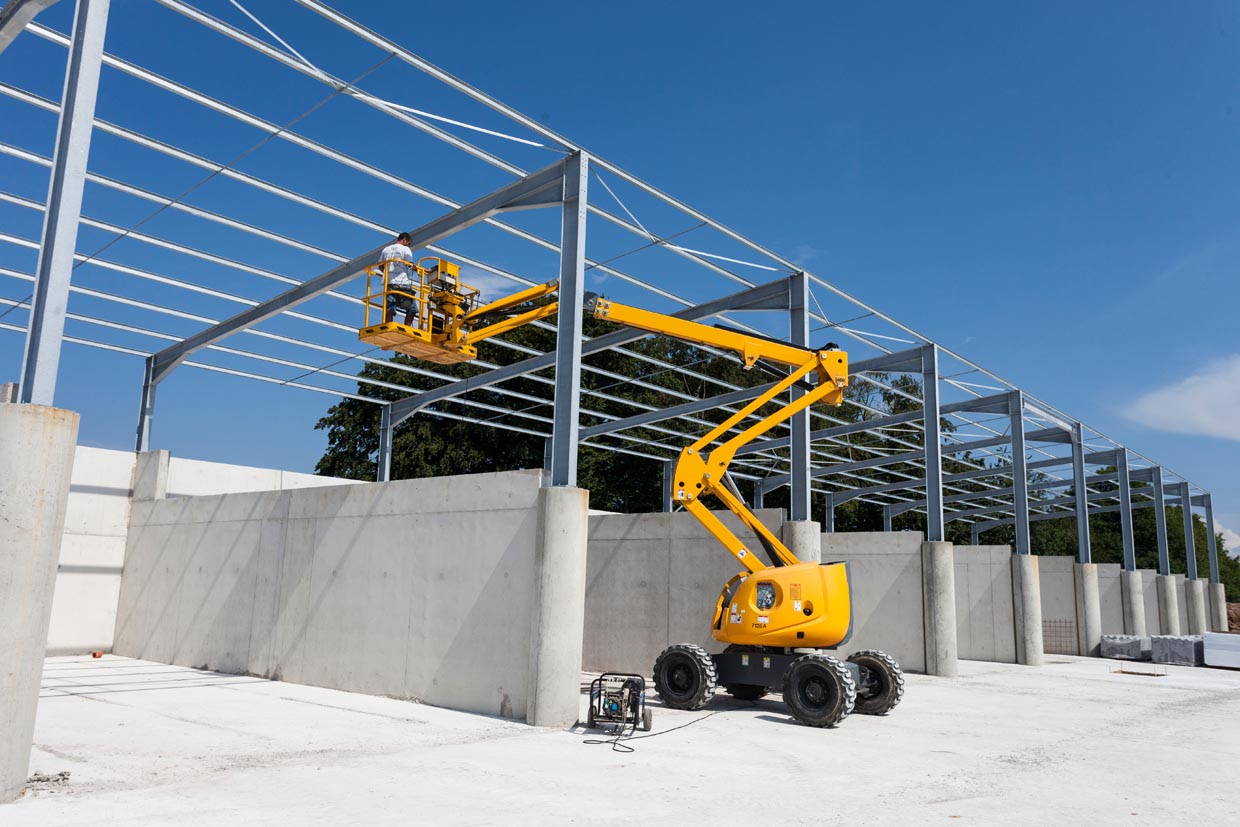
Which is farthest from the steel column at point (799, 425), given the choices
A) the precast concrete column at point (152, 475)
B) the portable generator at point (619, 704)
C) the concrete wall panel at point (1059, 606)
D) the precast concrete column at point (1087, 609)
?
the concrete wall panel at point (1059, 606)

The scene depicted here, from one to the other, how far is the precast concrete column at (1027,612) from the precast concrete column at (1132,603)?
9.78 m

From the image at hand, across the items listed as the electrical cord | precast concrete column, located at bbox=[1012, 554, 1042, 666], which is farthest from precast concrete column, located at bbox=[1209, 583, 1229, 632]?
the electrical cord

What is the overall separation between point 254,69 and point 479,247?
5.76m

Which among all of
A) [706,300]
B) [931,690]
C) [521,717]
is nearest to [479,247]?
[706,300]

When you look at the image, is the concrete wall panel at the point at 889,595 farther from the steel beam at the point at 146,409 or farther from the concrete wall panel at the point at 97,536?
the steel beam at the point at 146,409

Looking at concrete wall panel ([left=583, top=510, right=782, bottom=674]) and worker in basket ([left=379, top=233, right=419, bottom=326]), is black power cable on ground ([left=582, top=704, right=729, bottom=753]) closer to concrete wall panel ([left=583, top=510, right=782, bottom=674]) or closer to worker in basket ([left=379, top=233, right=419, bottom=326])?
concrete wall panel ([left=583, top=510, right=782, bottom=674])

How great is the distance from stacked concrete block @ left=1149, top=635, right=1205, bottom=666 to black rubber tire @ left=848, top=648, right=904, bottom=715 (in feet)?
64.1

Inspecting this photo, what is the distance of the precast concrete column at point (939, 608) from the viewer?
21094 mm

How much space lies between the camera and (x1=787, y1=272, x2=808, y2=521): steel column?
1722cm

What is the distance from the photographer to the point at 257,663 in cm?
1753

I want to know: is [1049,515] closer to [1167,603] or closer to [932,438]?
[1167,603]

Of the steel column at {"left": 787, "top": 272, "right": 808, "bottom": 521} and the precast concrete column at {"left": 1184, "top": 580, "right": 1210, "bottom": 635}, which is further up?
the steel column at {"left": 787, "top": 272, "right": 808, "bottom": 521}

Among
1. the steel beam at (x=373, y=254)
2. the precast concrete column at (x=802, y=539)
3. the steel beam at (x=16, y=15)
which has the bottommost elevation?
the precast concrete column at (x=802, y=539)

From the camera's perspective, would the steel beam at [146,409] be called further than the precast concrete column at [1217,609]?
No
